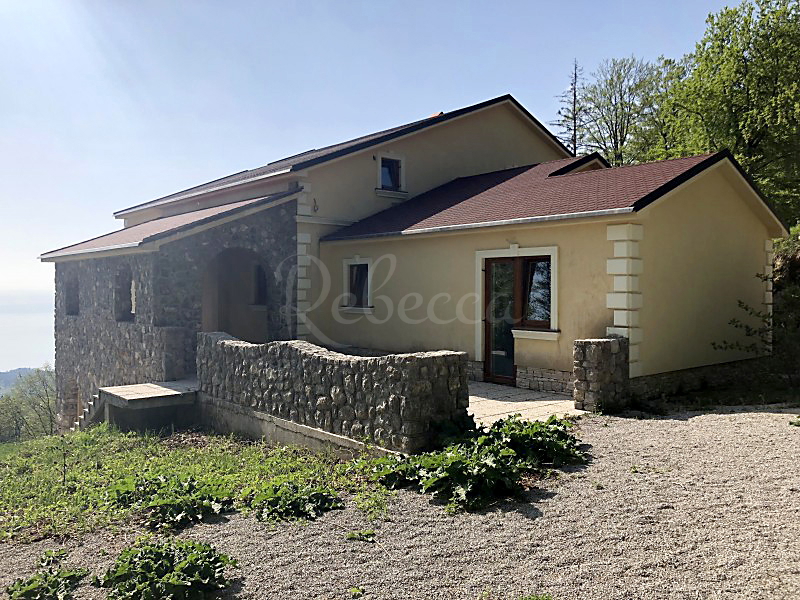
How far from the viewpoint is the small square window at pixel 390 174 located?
56.2 feet

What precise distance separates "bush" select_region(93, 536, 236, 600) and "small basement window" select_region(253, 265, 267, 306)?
13375 mm

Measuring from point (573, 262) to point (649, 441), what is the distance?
405 cm

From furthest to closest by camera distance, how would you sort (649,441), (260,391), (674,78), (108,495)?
(674,78), (260,391), (649,441), (108,495)

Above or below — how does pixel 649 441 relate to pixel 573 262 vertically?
below

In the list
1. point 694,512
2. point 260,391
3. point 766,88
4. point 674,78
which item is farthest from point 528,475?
point 674,78

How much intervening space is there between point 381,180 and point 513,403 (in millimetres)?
8721

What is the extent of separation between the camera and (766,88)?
19.8 meters

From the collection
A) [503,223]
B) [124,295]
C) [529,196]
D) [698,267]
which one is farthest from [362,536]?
[124,295]

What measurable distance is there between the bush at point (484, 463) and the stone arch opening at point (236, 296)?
1139cm

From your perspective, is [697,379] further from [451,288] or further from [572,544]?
[572,544]

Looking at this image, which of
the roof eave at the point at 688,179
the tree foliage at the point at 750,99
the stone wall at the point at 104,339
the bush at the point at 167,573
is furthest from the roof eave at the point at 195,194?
the tree foliage at the point at 750,99

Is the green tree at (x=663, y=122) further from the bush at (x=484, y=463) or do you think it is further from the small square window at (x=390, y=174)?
the bush at (x=484, y=463)

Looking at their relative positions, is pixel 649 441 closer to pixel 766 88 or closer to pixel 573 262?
pixel 573 262

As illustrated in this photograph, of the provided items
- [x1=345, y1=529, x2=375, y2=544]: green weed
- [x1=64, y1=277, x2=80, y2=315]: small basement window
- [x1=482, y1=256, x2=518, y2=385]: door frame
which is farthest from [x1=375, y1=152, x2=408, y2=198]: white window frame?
[x1=345, y1=529, x2=375, y2=544]: green weed
